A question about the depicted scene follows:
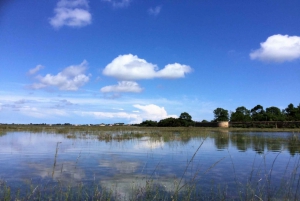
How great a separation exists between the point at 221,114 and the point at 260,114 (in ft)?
63.3

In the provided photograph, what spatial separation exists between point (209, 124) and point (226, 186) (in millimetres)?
86219

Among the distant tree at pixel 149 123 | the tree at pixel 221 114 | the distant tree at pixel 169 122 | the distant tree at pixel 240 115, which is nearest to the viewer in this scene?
the distant tree at pixel 169 122

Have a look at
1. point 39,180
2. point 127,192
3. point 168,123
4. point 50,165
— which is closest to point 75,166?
point 50,165

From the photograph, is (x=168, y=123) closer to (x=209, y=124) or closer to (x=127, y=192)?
(x=209, y=124)

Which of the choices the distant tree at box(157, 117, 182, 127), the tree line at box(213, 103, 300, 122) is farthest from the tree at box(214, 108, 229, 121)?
the distant tree at box(157, 117, 182, 127)

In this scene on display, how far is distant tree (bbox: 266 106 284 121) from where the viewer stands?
9769 centimetres

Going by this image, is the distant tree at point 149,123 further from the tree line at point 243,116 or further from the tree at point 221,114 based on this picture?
the tree at point 221,114

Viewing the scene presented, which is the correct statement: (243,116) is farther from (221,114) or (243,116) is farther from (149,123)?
(149,123)

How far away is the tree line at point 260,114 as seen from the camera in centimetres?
9769

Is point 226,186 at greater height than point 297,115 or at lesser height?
lesser

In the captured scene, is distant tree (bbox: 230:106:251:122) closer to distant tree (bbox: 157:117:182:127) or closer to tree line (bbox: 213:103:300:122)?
tree line (bbox: 213:103:300:122)

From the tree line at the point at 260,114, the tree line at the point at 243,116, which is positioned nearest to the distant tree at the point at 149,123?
the tree line at the point at 243,116

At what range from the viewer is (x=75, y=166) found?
36.7ft

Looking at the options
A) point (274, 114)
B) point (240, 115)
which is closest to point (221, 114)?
point (240, 115)
